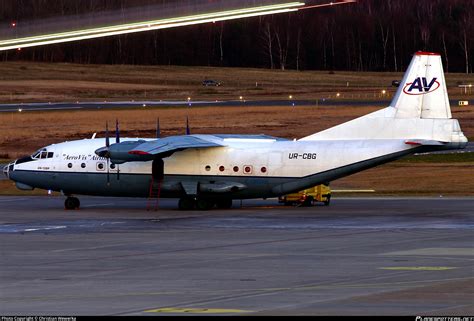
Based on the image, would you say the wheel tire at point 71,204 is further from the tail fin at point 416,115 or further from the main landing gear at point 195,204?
the tail fin at point 416,115

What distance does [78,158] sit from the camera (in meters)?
47.8

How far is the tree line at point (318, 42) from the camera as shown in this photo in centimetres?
15188

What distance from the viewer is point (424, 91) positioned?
146 feet

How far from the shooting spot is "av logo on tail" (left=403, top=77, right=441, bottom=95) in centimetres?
4425

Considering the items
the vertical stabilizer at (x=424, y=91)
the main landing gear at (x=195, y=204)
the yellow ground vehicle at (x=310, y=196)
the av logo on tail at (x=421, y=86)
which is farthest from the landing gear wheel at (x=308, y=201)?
the av logo on tail at (x=421, y=86)

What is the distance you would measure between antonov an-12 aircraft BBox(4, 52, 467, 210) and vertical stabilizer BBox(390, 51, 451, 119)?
0.04 metres

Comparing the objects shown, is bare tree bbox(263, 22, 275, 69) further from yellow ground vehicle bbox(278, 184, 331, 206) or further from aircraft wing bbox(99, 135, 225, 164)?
aircraft wing bbox(99, 135, 225, 164)

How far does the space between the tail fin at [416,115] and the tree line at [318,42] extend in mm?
100387

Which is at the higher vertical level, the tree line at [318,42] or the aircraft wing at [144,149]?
the tree line at [318,42]

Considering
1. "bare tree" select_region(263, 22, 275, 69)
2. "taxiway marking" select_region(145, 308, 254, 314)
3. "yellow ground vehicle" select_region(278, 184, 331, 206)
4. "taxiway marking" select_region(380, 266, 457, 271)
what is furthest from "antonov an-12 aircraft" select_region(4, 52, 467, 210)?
"bare tree" select_region(263, 22, 275, 69)

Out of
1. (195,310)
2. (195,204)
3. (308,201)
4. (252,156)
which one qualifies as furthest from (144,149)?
(195,310)

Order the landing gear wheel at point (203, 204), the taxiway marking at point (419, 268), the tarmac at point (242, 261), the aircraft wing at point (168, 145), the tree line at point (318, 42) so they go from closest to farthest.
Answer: the tarmac at point (242, 261)
the taxiway marking at point (419, 268)
the aircraft wing at point (168, 145)
the landing gear wheel at point (203, 204)
the tree line at point (318, 42)

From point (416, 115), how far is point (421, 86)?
51.6 inches

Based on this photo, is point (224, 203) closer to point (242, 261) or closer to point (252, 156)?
point (252, 156)
